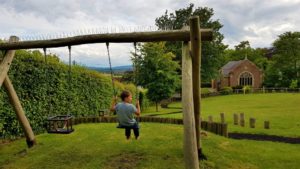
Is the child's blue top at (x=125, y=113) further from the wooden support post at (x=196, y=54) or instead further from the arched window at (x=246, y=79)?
the arched window at (x=246, y=79)

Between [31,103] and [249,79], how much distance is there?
2318 inches

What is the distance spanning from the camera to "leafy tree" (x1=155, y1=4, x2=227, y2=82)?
50906mm

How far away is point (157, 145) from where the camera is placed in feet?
33.9

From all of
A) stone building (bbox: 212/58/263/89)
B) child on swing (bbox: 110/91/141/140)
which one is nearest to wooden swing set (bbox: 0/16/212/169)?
child on swing (bbox: 110/91/141/140)

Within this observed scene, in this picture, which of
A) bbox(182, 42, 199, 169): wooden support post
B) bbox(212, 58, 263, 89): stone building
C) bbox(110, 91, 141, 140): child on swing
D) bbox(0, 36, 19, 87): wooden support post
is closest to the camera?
bbox(182, 42, 199, 169): wooden support post

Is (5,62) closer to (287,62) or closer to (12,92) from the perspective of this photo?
(12,92)

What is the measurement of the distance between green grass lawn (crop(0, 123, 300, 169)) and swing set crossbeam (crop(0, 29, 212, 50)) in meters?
3.52

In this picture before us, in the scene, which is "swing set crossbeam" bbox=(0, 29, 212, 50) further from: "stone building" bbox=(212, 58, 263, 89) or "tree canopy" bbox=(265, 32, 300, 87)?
"stone building" bbox=(212, 58, 263, 89)

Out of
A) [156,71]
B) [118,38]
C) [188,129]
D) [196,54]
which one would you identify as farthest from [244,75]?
[188,129]

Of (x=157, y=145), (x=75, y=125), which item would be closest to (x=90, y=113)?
(x=75, y=125)

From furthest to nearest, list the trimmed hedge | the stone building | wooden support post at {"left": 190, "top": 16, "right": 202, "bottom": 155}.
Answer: the stone building < the trimmed hedge < wooden support post at {"left": 190, "top": 16, "right": 202, "bottom": 155}

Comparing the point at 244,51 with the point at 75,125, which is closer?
the point at 75,125

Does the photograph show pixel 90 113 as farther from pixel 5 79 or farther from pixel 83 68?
pixel 5 79

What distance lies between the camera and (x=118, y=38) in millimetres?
7574
